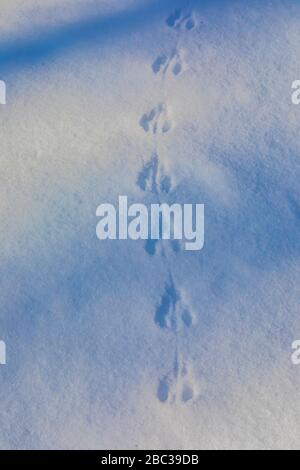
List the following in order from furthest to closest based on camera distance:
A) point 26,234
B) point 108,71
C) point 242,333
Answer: point 108,71, point 26,234, point 242,333

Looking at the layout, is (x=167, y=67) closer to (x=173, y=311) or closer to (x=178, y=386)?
(x=173, y=311)

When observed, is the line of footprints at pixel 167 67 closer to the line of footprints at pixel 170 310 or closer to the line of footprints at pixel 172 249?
the line of footprints at pixel 172 249

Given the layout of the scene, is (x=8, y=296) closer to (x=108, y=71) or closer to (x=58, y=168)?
(x=58, y=168)

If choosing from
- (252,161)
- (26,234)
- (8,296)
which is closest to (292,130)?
(252,161)

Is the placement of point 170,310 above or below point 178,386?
above

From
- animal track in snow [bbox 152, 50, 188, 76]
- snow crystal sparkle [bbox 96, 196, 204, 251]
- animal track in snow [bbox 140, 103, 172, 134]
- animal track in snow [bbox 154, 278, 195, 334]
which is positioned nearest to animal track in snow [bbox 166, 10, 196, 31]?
animal track in snow [bbox 152, 50, 188, 76]

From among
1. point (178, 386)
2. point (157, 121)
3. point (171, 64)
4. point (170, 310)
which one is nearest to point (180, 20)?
point (171, 64)

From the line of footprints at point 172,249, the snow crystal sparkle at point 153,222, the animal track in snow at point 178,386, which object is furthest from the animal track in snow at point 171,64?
the animal track in snow at point 178,386
